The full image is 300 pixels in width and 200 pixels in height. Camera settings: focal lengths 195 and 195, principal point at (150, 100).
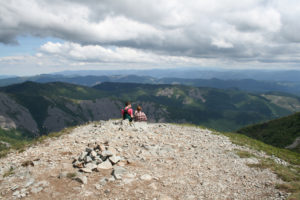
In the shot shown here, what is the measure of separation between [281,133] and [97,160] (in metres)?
79.5

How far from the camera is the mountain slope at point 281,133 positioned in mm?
63472

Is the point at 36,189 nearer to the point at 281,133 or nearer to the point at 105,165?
the point at 105,165

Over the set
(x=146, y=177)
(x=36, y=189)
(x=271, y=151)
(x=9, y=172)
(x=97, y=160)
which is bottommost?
(x=271, y=151)

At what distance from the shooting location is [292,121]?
271 feet

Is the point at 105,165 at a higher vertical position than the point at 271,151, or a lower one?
higher

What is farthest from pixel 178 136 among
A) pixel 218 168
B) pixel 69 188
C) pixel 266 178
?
pixel 69 188

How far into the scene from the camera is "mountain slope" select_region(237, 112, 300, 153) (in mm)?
63472

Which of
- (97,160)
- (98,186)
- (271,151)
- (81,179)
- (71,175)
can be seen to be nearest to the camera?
(98,186)

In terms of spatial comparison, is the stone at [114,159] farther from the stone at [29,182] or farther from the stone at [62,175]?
the stone at [29,182]

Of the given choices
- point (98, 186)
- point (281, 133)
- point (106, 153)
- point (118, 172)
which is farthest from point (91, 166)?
point (281, 133)

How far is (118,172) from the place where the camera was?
1462cm

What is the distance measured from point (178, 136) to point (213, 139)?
4.96 metres

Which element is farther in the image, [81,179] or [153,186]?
[81,179]

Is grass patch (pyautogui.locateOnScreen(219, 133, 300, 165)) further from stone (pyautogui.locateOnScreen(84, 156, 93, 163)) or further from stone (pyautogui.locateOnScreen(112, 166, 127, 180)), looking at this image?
stone (pyautogui.locateOnScreen(84, 156, 93, 163))
